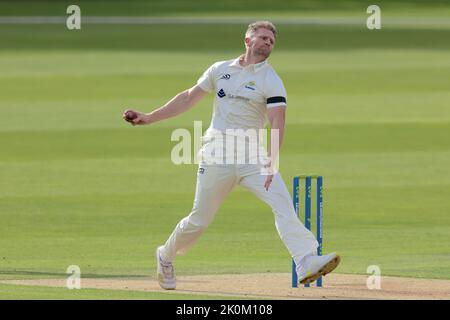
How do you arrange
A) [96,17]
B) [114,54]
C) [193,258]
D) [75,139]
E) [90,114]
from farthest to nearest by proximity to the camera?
[96,17]
[114,54]
[90,114]
[75,139]
[193,258]

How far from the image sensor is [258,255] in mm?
13117

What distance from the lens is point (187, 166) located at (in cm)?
1856

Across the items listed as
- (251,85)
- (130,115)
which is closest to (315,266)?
(251,85)

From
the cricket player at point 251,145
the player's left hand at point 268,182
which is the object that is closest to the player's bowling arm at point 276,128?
the cricket player at point 251,145

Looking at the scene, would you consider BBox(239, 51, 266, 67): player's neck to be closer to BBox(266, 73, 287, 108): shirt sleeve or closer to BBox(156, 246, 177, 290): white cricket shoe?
BBox(266, 73, 287, 108): shirt sleeve

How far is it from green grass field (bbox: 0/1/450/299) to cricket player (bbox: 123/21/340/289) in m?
1.02

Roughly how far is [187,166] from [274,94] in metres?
8.58

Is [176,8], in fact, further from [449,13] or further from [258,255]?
[258,255]

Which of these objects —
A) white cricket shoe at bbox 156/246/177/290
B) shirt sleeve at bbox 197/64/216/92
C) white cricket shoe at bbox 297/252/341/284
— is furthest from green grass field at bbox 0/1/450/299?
shirt sleeve at bbox 197/64/216/92

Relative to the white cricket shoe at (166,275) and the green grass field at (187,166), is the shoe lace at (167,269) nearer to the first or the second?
the white cricket shoe at (166,275)

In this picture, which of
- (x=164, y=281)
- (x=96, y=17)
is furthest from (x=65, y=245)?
(x=96, y=17)

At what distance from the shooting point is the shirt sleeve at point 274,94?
32.9ft

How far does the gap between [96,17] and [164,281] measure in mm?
26909

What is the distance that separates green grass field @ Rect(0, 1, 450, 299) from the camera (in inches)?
517
